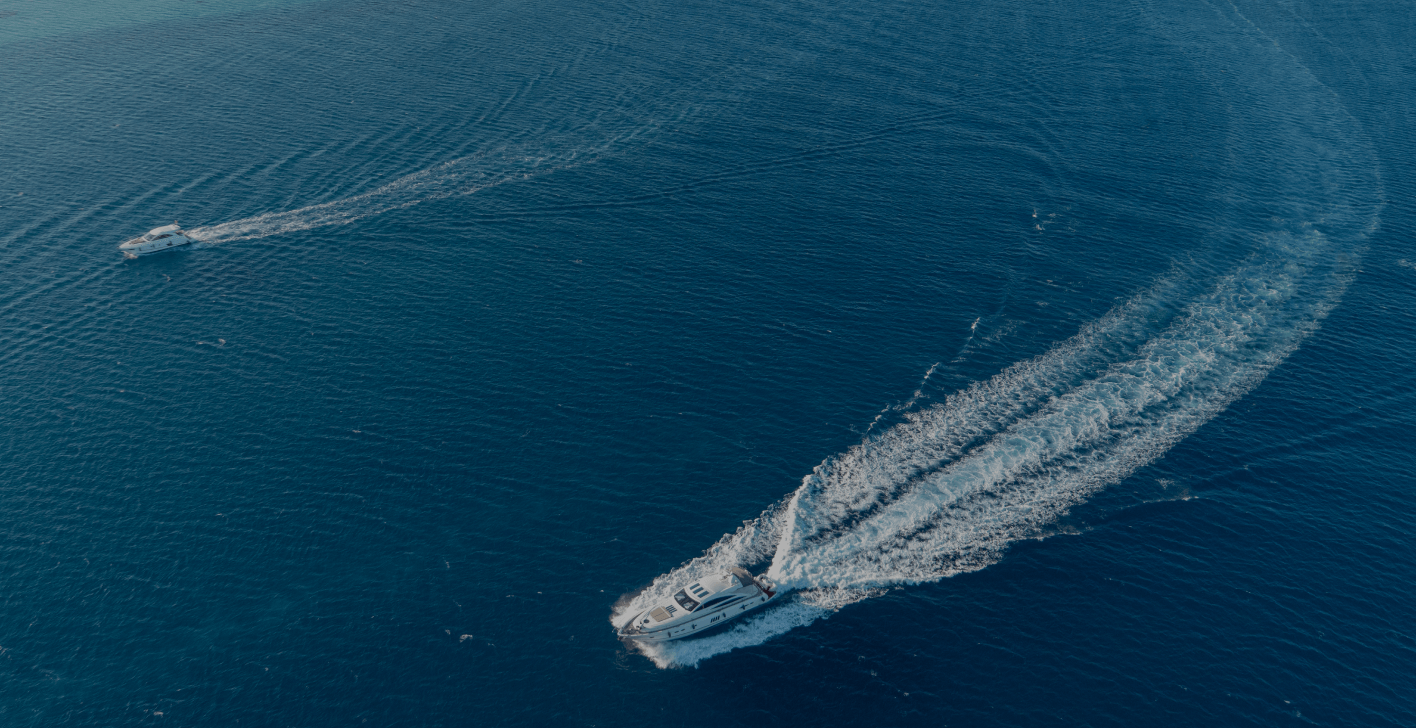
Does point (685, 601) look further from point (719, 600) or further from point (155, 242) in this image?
point (155, 242)

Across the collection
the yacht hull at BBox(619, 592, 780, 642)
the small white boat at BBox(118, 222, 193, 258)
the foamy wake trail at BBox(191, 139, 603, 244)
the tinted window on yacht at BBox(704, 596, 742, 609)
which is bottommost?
the yacht hull at BBox(619, 592, 780, 642)

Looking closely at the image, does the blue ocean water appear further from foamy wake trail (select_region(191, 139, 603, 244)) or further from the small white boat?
the small white boat

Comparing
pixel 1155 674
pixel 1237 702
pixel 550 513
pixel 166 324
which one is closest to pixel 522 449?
pixel 550 513

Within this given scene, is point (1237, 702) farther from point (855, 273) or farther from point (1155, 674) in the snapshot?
point (855, 273)

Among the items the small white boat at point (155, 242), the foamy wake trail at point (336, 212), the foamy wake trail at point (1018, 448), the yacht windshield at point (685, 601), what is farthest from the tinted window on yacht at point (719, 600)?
the small white boat at point (155, 242)

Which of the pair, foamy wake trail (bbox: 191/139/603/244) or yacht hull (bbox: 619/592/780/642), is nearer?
yacht hull (bbox: 619/592/780/642)

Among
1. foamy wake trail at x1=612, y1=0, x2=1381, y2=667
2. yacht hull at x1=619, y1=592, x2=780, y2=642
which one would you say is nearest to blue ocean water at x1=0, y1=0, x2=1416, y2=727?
foamy wake trail at x1=612, y1=0, x2=1381, y2=667

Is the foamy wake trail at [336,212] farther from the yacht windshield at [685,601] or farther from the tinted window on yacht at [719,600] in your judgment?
the tinted window on yacht at [719,600]
